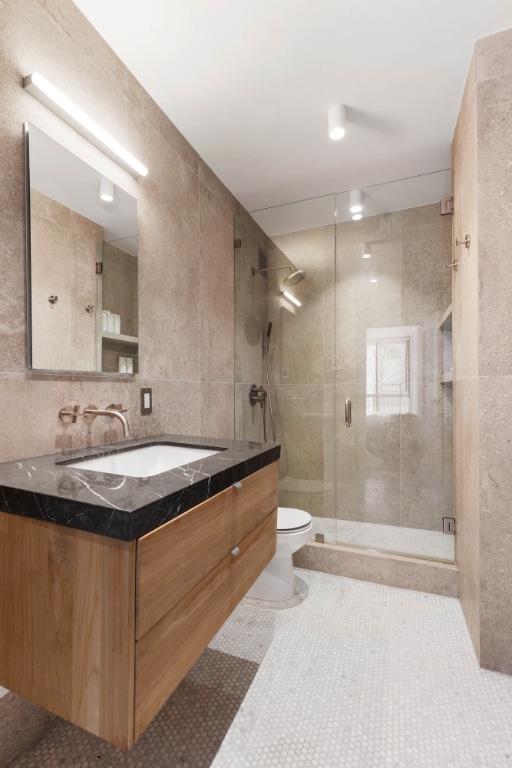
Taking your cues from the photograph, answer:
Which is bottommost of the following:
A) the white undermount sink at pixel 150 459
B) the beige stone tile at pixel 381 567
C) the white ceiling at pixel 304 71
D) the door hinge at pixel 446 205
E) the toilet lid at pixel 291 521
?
the beige stone tile at pixel 381 567

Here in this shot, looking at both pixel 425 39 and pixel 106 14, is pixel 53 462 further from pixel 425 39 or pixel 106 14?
pixel 425 39

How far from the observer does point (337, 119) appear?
1804mm

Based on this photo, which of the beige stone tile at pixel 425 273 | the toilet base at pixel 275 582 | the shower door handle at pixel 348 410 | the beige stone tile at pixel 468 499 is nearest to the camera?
the beige stone tile at pixel 468 499

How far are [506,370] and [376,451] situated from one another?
44.8 inches

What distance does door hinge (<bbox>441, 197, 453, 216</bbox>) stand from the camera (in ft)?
7.21

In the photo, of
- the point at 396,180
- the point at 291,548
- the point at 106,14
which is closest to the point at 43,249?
the point at 106,14

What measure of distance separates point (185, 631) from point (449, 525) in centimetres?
183

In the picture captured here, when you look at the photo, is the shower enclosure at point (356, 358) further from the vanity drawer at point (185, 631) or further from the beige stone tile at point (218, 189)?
the vanity drawer at point (185, 631)

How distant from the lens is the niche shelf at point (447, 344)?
2.19 metres

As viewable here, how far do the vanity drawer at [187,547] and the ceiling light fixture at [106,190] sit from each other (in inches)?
46.4

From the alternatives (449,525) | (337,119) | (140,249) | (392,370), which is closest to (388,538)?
(449,525)

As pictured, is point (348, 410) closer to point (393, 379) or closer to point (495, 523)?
point (393, 379)

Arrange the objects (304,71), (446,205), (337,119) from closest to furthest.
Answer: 1. (304,71)
2. (337,119)
3. (446,205)

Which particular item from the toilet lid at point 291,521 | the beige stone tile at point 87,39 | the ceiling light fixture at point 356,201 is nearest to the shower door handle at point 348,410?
the toilet lid at point 291,521
